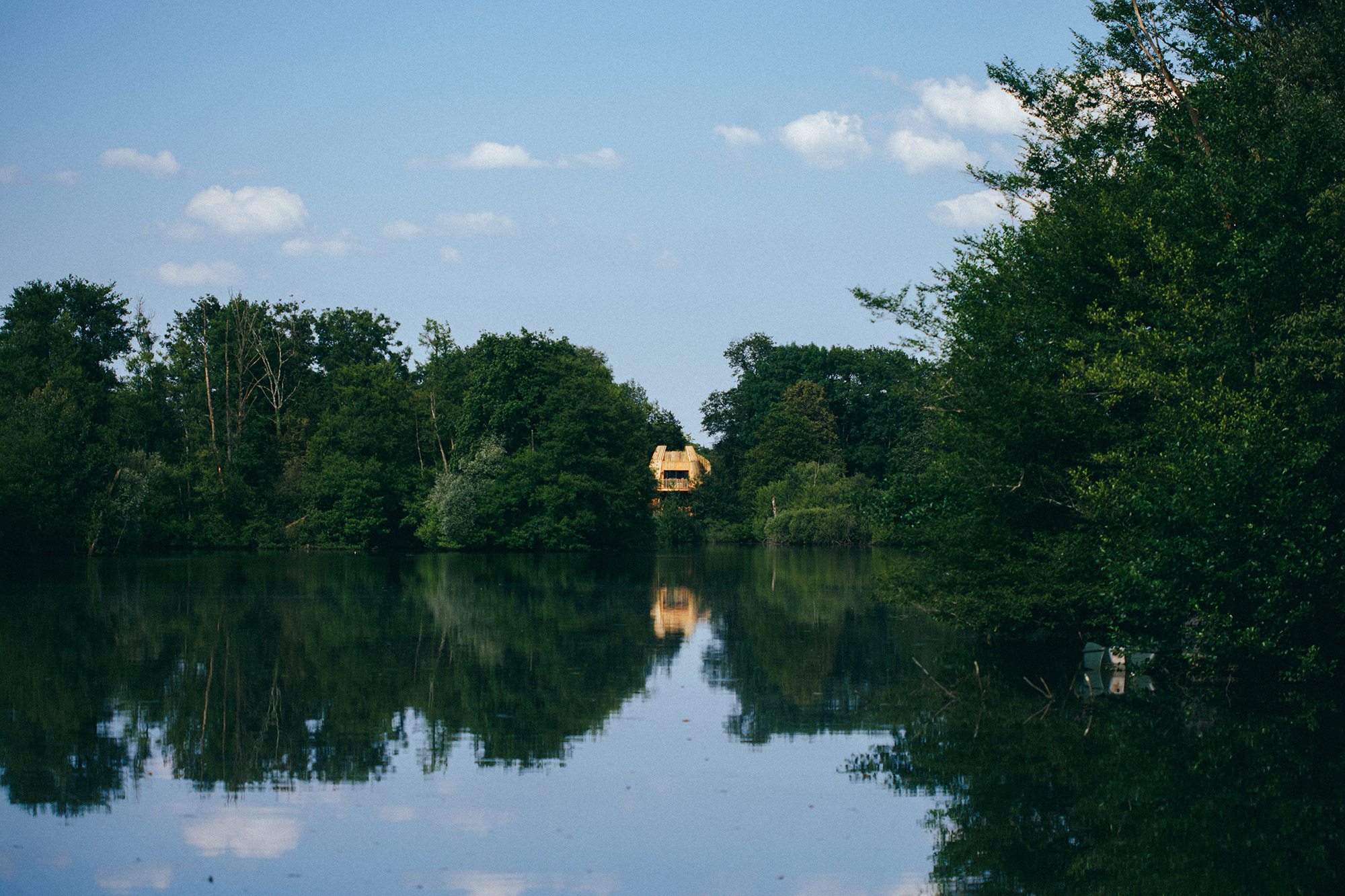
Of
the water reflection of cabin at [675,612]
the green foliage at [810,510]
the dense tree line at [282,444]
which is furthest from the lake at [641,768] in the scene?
the green foliage at [810,510]

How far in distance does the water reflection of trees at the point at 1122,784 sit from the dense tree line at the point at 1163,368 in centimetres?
169

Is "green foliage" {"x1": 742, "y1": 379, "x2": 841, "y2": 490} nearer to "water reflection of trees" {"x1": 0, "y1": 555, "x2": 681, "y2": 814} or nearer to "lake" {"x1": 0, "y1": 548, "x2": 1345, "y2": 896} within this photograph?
"water reflection of trees" {"x1": 0, "y1": 555, "x2": 681, "y2": 814}

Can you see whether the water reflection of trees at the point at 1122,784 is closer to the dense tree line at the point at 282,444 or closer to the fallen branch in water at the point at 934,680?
the fallen branch in water at the point at 934,680

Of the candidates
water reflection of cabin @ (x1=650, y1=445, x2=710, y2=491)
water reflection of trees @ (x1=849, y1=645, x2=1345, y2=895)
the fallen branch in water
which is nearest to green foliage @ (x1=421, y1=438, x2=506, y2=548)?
water reflection of cabin @ (x1=650, y1=445, x2=710, y2=491)

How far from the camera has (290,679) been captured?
15.3 meters

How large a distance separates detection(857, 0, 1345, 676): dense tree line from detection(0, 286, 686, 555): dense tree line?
43897mm

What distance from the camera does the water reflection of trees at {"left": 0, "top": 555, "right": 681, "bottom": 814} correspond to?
10555 mm

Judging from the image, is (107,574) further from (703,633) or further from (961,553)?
(961,553)

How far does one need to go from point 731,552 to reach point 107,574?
35.5 m

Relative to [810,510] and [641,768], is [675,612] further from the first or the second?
[810,510]

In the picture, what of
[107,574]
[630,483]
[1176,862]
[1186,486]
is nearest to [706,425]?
[630,483]

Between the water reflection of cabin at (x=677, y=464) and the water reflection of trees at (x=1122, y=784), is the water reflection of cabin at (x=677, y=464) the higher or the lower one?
the higher one

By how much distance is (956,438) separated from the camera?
20.1m

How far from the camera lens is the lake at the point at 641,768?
753 centimetres
